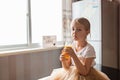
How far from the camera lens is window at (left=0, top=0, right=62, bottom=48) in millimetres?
2203

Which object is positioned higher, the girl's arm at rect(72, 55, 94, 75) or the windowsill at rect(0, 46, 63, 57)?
the windowsill at rect(0, 46, 63, 57)

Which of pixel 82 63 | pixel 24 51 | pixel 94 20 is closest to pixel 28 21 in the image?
pixel 24 51

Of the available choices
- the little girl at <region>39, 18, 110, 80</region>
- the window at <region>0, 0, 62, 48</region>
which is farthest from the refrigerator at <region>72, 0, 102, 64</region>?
the little girl at <region>39, 18, 110, 80</region>

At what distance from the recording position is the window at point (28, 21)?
7.23ft

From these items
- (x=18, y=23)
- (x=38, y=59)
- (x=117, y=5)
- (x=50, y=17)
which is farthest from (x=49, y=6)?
(x=117, y=5)

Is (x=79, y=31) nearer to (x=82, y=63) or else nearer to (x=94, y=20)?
(x=82, y=63)

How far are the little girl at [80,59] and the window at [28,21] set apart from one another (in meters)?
0.97

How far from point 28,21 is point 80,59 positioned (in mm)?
1154

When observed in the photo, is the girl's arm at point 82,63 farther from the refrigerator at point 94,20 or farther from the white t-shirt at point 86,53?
the refrigerator at point 94,20

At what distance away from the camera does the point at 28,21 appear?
2338 mm

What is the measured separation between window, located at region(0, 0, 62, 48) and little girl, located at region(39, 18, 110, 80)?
969 millimetres

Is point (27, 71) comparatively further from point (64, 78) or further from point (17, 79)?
point (64, 78)

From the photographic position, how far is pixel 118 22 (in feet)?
8.38

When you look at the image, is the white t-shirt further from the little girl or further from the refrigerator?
the refrigerator
